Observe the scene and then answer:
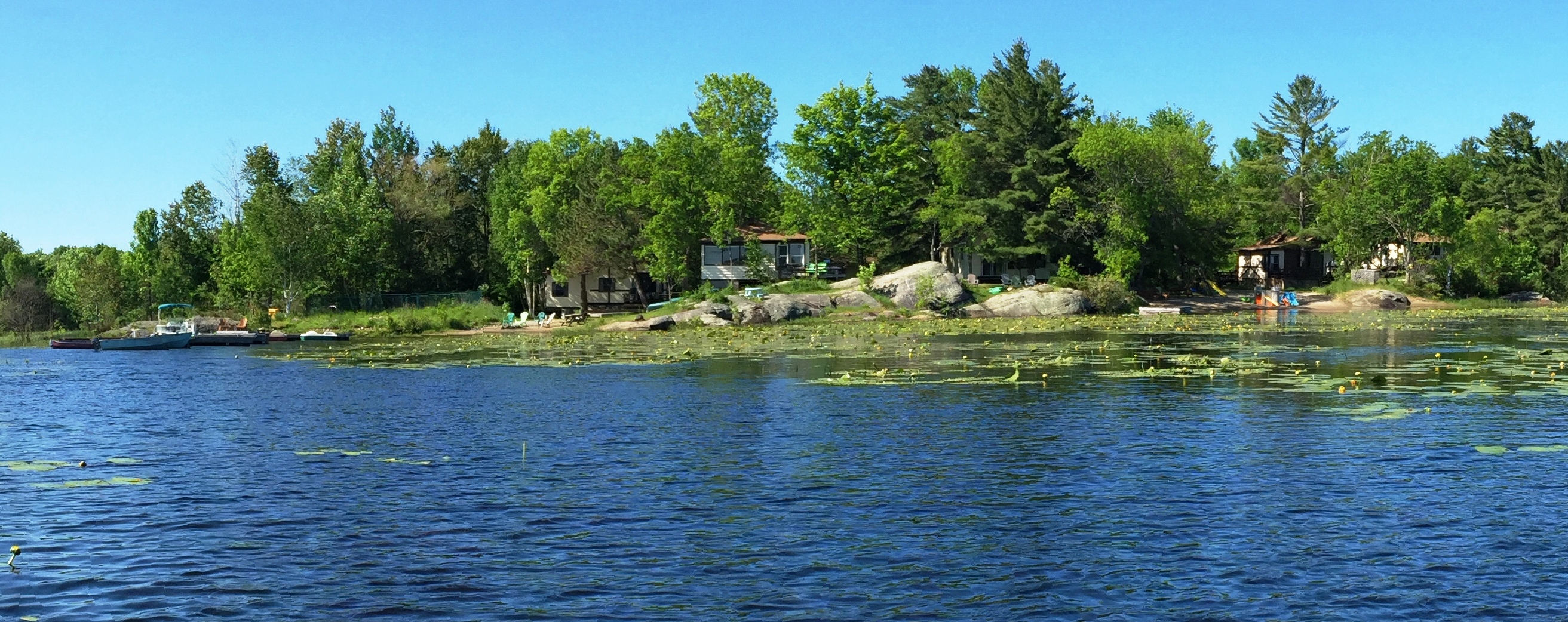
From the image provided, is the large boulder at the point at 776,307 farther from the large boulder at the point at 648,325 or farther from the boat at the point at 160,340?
the boat at the point at 160,340

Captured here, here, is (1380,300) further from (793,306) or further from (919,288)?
(793,306)

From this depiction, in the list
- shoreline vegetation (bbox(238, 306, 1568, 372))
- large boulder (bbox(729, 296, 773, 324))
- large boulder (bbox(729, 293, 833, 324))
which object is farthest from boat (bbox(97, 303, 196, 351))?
large boulder (bbox(729, 293, 833, 324))

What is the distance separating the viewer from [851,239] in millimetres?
90000

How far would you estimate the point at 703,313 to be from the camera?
7794 cm

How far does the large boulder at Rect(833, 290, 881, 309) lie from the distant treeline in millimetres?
8955

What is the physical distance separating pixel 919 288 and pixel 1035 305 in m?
7.46

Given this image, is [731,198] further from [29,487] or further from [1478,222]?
[29,487]

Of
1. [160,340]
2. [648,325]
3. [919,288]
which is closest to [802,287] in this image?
[919,288]

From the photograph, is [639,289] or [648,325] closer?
[648,325]

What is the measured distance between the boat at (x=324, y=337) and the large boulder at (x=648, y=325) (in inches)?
607

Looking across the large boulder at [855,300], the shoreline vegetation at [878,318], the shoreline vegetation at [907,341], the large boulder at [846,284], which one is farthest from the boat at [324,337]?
the large boulder at [846,284]

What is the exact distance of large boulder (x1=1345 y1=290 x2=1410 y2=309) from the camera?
3369 inches

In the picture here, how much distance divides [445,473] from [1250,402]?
18.5 meters

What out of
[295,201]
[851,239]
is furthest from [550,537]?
[295,201]
